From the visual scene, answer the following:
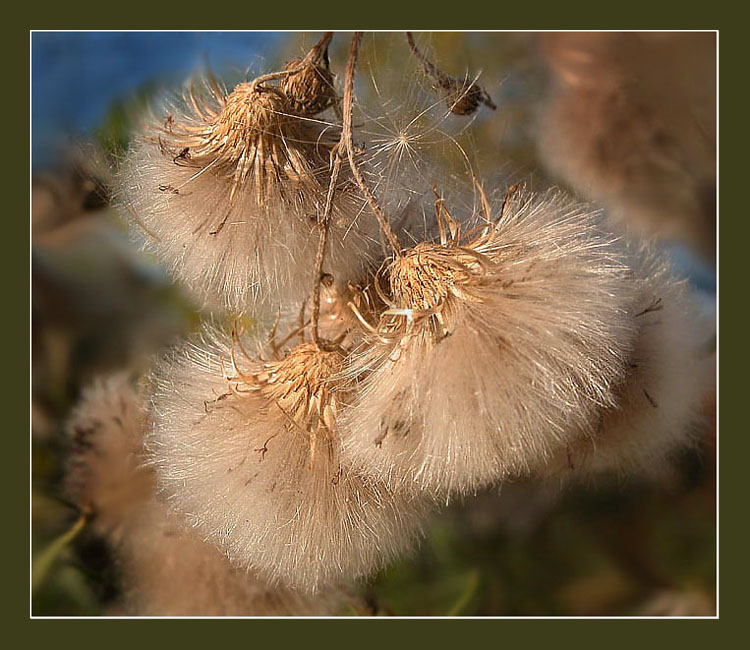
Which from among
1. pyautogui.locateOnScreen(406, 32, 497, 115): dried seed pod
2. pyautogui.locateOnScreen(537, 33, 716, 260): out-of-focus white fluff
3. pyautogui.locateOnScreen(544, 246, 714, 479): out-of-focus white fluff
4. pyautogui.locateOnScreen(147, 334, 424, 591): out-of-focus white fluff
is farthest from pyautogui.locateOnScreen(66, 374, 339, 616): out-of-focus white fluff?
pyautogui.locateOnScreen(537, 33, 716, 260): out-of-focus white fluff

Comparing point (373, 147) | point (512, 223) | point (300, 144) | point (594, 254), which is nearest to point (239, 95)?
point (300, 144)

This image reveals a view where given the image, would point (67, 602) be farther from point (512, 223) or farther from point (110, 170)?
point (512, 223)

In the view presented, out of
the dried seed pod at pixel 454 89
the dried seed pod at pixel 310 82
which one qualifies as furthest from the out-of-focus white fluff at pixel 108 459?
the dried seed pod at pixel 454 89

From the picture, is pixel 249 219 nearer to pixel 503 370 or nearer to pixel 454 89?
pixel 454 89

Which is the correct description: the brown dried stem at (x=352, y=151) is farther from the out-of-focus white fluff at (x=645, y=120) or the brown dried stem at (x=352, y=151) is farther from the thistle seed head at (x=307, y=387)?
the out-of-focus white fluff at (x=645, y=120)

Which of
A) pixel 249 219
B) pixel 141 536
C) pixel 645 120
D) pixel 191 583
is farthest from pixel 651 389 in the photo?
pixel 645 120

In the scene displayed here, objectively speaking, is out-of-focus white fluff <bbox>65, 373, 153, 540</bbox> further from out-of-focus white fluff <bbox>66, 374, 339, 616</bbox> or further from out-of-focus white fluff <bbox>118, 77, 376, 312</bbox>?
out-of-focus white fluff <bbox>118, 77, 376, 312</bbox>
